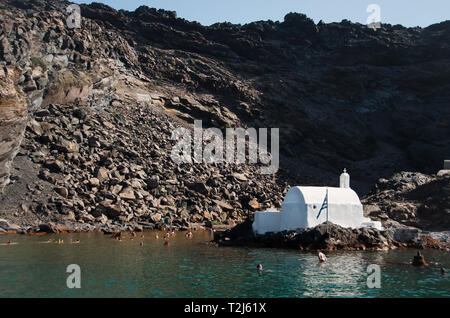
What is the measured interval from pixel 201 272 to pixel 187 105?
188ft

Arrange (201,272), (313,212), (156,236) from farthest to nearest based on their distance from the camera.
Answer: (156,236) → (313,212) → (201,272)

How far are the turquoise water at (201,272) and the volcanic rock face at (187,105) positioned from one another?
1344 centimetres

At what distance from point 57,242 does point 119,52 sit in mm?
53891

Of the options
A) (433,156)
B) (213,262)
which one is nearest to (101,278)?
(213,262)

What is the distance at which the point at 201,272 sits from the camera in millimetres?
25891

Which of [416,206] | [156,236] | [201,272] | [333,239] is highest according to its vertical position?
[416,206]

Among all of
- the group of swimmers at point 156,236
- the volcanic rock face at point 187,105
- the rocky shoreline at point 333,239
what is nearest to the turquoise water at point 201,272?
the rocky shoreline at point 333,239

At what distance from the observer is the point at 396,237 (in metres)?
41.1

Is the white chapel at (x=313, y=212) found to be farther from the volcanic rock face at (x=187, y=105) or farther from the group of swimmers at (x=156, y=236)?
the volcanic rock face at (x=187, y=105)

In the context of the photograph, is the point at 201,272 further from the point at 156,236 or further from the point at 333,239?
the point at 156,236

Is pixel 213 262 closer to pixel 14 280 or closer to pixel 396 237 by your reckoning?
pixel 14 280

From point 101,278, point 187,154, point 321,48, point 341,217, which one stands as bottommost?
point 101,278

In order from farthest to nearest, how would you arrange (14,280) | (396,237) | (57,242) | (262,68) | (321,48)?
(321,48), (262,68), (396,237), (57,242), (14,280)

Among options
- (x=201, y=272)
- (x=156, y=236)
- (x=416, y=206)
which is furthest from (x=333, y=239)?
(x=416, y=206)
